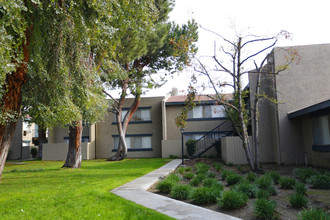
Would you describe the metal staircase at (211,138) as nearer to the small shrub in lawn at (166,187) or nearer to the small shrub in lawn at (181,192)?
the small shrub in lawn at (166,187)

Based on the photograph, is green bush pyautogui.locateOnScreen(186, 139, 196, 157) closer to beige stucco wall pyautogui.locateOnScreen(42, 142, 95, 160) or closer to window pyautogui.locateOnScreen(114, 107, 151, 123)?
window pyautogui.locateOnScreen(114, 107, 151, 123)

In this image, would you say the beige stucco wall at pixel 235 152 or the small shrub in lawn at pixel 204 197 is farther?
the beige stucco wall at pixel 235 152

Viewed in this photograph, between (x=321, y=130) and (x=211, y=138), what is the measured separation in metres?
11.1

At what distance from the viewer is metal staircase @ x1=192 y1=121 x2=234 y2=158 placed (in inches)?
867

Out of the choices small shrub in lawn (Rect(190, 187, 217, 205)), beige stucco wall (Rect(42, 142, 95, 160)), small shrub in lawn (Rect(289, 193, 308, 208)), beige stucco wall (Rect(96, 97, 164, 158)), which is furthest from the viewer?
beige stucco wall (Rect(96, 97, 164, 158))

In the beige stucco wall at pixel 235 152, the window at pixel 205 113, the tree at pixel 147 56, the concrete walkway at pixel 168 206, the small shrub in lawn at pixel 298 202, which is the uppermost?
the tree at pixel 147 56

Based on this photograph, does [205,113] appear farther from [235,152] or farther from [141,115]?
[235,152]

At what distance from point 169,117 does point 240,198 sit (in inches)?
779

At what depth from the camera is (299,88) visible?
1479cm

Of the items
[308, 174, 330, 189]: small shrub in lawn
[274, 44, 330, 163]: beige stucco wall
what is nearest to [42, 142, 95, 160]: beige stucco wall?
Answer: [274, 44, 330, 163]: beige stucco wall

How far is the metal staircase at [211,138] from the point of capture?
22031 mm

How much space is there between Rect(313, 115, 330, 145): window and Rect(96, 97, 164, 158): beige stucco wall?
1496cm

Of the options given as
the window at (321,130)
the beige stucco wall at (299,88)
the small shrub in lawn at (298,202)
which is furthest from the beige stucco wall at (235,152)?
the small shrub in lawn at (298,202)

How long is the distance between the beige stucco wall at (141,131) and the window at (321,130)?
49.1 feet
